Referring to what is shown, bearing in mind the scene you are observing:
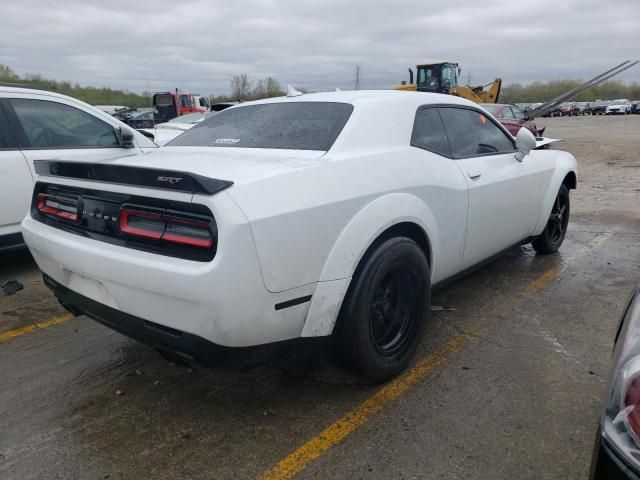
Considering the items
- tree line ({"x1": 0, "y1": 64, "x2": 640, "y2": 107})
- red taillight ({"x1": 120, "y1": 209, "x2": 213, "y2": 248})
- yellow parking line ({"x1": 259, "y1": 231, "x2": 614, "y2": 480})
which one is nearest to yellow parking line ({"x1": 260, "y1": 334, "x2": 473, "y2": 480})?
yellow parking line ({"x1": 259, "y1": 231, "x2": 614, "y2": 480})

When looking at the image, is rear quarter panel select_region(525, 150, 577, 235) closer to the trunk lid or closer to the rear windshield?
the rear windshield

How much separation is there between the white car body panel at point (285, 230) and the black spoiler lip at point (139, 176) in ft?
0.11

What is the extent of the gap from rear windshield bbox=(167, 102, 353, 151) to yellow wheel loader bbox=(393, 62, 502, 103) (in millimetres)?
18646

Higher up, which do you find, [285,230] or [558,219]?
[285,230]

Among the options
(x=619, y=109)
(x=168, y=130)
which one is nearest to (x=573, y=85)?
(x=619, y=109)

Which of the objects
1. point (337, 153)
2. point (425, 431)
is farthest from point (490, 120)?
point (425, 431)

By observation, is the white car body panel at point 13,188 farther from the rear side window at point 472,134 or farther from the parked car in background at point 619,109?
the parked car in background at point 619,109

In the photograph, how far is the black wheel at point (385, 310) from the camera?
2.53 m

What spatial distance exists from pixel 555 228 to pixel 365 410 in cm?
352

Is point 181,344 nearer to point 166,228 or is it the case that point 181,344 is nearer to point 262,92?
point 166,228

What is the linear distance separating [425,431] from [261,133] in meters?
1.93

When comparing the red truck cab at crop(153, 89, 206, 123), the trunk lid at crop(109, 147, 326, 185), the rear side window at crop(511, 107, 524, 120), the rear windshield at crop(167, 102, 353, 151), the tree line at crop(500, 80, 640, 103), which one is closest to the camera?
the trunk lid at crop(109, 147, 326, 185)

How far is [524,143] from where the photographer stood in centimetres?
413

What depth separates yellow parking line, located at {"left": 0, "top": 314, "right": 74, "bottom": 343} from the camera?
3.58 m
